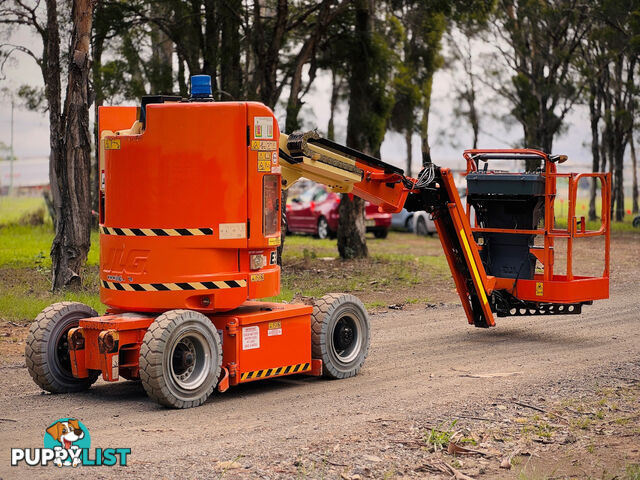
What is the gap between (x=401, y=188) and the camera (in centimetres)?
1191

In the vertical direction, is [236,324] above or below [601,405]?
above

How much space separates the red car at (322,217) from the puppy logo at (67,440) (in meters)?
24.1


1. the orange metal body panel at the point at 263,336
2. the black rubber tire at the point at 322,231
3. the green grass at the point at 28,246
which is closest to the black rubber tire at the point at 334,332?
the orange metal body panel at the point at 263,336

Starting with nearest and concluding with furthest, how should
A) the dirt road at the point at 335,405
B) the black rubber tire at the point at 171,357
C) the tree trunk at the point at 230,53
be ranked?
the dirt road at the point at 335,405 < the black rubber tire at the point at 171,357 < the tree trunk at the point at 230,53

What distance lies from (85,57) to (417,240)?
1870cm

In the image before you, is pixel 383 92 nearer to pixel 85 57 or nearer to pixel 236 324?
pixel 85 57

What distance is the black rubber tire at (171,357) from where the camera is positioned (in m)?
8.74

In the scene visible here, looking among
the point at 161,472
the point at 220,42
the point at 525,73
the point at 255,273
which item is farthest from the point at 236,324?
the point at 525,73

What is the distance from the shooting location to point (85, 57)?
54.0 feet

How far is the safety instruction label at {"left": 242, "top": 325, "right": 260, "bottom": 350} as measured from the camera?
9.52 m

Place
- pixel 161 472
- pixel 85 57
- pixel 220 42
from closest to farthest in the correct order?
pixel 161 472
pixel 85 57
pixel 220 42

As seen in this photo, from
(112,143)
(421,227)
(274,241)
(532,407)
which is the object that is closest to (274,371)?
(274,241)

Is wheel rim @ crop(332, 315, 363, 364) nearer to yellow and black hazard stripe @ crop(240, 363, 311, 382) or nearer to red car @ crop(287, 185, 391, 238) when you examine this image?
yellow and black hazard stripe @ crop(240, 363, 311, 382)

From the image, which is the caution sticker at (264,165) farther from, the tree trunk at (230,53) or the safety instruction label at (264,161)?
the tree trunk at (230,53)
